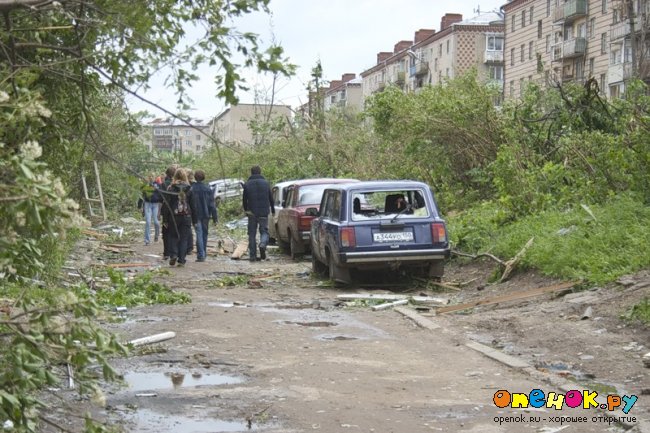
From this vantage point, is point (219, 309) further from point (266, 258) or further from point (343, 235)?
point (266, 258)

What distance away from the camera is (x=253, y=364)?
364 inches

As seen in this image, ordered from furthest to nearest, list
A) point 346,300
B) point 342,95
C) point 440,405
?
point 342,95 < point 346,300 < point 440,405

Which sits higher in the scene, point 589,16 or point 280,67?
point 589,16

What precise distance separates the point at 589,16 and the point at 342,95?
187 ft

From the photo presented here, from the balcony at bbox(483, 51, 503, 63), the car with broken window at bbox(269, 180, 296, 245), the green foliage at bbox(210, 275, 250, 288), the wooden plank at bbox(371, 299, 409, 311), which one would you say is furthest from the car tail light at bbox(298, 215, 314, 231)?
the balcony at bbox(483, 51, 503, 63)

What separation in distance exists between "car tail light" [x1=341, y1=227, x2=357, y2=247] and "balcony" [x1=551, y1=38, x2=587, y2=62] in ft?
181

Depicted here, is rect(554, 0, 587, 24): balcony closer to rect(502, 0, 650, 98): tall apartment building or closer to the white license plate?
rect(502, 0, 650, 98): tall apartment building

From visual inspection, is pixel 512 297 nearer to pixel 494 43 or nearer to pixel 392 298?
pixel 392 298

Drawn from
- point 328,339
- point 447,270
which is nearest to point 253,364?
point 328,339

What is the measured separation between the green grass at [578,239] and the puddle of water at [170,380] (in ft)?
19.3

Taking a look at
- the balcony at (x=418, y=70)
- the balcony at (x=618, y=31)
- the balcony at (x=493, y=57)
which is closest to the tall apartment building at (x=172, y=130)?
the balcony at (x=618, y=31)

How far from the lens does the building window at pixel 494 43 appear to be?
88500 mm

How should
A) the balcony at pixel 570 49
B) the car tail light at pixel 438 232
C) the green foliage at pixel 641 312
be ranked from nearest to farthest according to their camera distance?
the green foliage at pixel 641 312 → the car tail light at pixel 438 232 → the balcony at pixel 570 49

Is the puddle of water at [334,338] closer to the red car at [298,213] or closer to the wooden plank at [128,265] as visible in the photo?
the wooden plank at [128,265]
